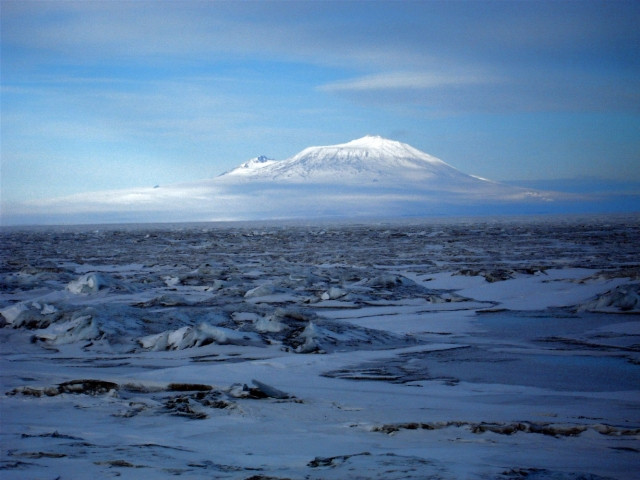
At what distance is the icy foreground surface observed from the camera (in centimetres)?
418

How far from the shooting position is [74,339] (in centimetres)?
846

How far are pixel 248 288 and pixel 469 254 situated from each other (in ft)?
39.7

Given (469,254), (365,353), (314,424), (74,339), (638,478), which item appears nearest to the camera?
(638,478)

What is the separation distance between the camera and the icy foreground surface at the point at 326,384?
4176 mm

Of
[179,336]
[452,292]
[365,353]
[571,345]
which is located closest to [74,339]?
[179,336]

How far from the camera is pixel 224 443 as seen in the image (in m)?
4.54

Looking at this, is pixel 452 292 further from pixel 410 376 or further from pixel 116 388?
pixel 116 388

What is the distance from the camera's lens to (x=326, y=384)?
251 inches

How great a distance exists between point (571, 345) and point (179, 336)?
14.7ft

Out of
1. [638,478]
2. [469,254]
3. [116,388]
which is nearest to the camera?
[638,478]

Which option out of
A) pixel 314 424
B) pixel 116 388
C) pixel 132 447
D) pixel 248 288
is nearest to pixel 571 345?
pixel 314 424

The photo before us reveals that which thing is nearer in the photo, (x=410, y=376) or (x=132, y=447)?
(x=132, y=447)

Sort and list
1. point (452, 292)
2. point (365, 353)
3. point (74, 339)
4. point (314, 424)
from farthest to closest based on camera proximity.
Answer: point (452, 292) < point (74, 339) < point (365, 353) < point (314, 424)

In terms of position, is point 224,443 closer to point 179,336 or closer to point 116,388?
point 116,388
